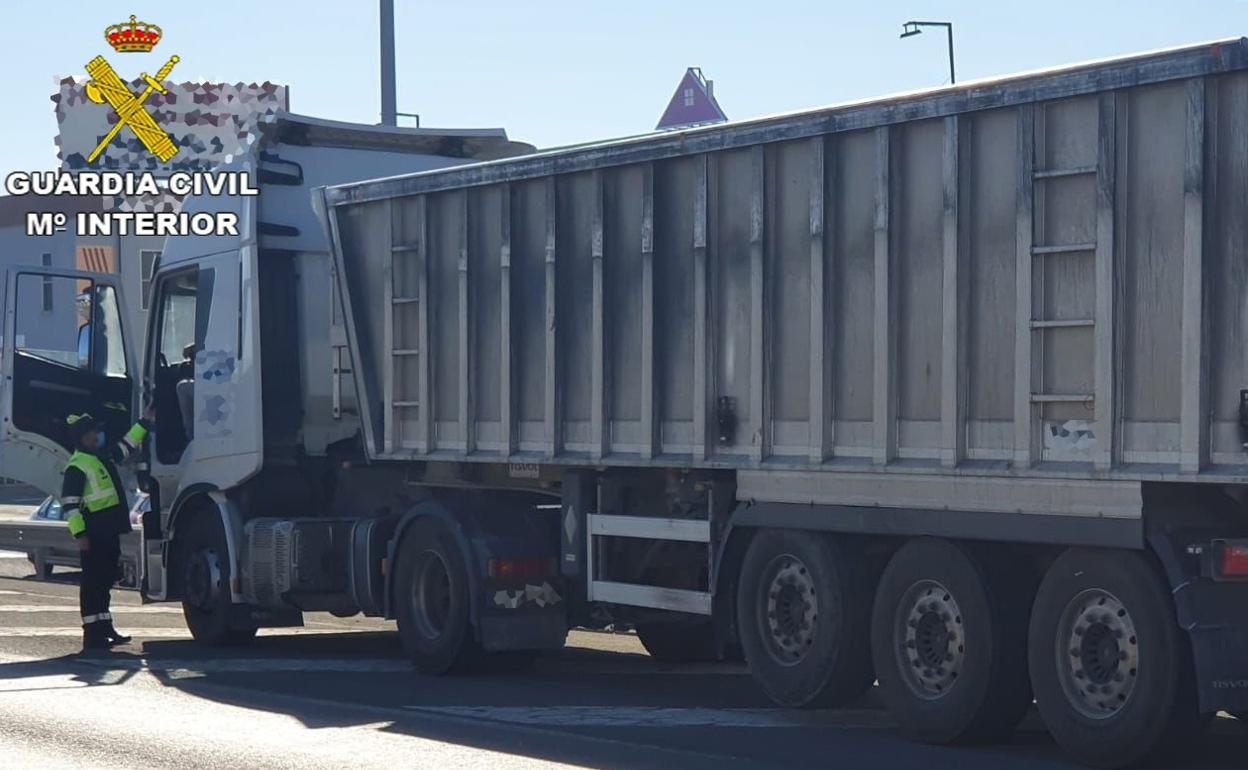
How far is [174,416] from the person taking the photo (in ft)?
52.0

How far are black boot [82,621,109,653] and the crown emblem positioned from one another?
28.7m

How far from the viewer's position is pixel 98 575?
14.9 m

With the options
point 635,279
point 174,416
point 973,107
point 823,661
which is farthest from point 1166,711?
point 174,416

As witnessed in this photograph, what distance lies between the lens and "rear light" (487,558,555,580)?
12547mm

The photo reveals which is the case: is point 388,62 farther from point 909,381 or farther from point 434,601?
point 909,381

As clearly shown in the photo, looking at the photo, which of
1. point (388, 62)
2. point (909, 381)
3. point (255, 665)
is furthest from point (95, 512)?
point (388, 62)

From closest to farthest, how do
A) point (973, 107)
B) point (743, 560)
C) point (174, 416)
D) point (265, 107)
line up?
point (973, 107) < point (743, 560) < point (174, 416) < point (265, 107)

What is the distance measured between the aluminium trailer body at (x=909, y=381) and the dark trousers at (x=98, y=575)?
10.1ft

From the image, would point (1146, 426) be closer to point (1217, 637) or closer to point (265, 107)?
point (1217, 637)

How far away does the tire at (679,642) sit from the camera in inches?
541

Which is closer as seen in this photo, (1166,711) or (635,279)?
(1166,711)

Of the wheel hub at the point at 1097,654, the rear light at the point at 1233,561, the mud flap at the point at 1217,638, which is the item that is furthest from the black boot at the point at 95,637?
the rear light at the point at 1233,561

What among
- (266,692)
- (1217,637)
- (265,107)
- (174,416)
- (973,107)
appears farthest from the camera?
(265,107)

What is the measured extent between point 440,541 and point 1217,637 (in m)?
5.77
